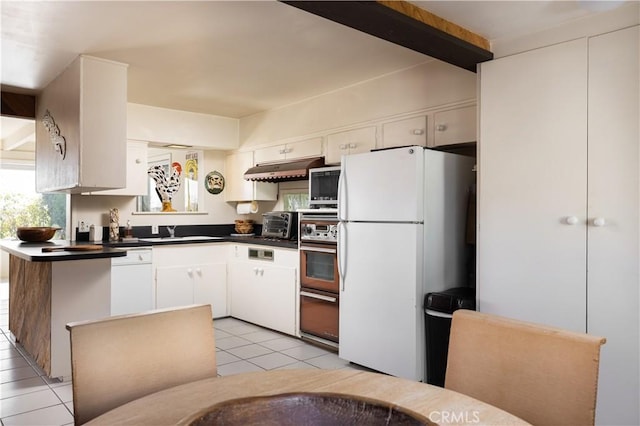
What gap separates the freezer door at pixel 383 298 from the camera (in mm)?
2945

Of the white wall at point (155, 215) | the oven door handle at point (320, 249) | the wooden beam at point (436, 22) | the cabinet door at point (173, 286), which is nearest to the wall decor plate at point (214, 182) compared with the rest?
the white wall at point (155, 215)

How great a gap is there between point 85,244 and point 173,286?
0.92 m

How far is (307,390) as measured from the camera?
113cm

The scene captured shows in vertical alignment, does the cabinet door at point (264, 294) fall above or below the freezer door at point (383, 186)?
below

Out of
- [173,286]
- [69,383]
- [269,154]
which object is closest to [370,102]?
[269,154]

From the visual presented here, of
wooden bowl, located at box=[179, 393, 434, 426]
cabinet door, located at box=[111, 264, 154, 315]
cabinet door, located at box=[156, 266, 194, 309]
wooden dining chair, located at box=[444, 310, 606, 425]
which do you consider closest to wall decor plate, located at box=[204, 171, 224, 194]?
cabinet door, located at box=[156, 266, 194, 309]

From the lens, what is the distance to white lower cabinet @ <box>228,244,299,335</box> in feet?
13.8

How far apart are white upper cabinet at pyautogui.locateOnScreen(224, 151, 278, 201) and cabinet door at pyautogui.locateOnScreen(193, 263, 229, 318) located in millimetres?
894

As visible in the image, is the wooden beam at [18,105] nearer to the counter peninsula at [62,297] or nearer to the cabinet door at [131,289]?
the counter peninsula at [62,297]

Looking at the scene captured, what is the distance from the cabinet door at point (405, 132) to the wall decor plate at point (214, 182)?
271cm

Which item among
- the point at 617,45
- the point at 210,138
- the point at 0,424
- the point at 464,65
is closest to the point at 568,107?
the point at 617,45

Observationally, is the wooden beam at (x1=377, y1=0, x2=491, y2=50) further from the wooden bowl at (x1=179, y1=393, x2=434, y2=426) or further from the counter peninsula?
the counter peninsula

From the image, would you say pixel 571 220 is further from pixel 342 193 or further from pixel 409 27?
pixel 342 193

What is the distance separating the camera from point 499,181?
264 cm
